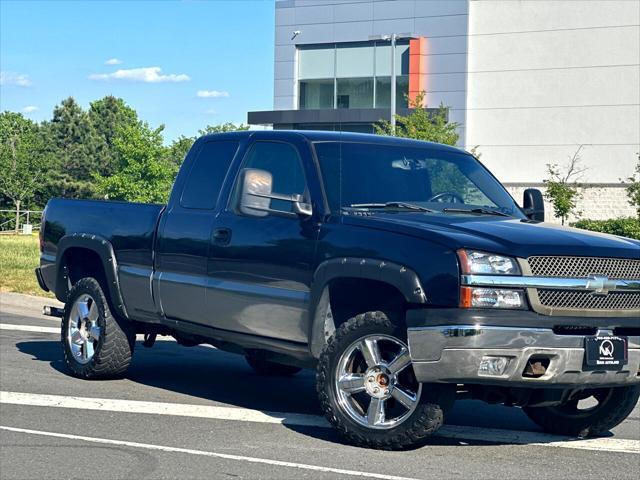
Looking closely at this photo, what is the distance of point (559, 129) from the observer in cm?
5178

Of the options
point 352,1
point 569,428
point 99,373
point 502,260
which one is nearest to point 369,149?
point 502,260

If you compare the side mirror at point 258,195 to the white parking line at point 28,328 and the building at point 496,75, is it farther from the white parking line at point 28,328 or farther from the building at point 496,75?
the building at point 496,75

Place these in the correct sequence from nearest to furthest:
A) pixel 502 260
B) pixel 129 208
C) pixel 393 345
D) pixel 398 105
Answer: pixel 502 260 < pixel 393 345 < pixel 129 208 < pixel 398 105

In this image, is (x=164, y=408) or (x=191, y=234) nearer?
(x=164, y=408)

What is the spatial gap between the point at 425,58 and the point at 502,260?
49.5 meters

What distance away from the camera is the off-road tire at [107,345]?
368 inches

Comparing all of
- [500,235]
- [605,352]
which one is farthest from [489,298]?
[605,352]

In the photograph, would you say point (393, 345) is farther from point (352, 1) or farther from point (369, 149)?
point (352, 1)

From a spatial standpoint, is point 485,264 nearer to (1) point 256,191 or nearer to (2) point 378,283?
(2) point 378,283

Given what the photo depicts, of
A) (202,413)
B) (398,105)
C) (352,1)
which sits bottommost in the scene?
(202,413)

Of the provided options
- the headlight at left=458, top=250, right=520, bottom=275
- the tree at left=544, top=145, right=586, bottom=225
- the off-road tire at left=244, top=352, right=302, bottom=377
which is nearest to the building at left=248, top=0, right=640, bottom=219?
the tree at left=544, top=145, right=586, bottom=225

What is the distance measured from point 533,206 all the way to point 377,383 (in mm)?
2272

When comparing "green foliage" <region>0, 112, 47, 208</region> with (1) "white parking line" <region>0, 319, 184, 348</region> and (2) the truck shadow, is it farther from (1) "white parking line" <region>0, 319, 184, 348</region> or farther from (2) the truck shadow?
(2) the truck shadow

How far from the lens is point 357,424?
22.6 ft
